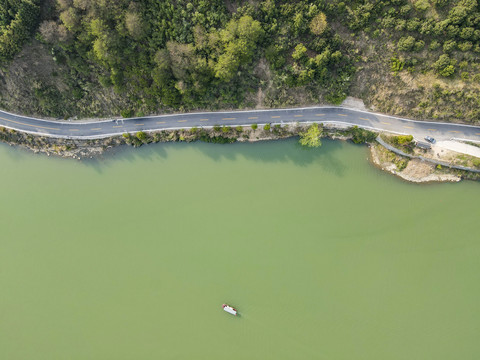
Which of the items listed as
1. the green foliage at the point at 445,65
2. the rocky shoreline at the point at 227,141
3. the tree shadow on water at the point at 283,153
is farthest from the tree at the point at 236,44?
the green foliage at the point at 445,65

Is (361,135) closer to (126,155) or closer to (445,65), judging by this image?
(445,65)

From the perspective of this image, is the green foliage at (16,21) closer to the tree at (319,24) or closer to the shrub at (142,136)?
the shrub at (142,136)

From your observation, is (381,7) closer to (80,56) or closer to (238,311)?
(80,56)

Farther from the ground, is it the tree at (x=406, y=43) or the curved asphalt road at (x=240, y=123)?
the tree at (x=406, y=43)

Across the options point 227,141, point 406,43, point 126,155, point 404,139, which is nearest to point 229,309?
point 227,141

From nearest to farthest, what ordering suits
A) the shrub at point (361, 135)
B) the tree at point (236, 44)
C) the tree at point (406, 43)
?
1. the tree at point (236, 44)
2. the tree at point (406, 43)
3. the shrub at point (361, 135)

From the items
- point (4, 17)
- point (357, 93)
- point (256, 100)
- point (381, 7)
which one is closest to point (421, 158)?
point (357, 93)
